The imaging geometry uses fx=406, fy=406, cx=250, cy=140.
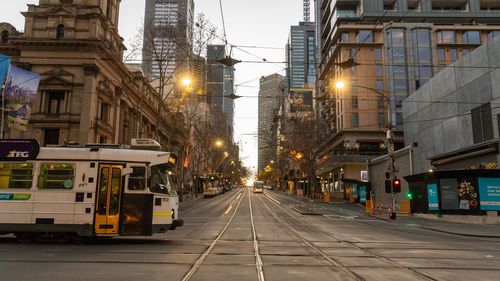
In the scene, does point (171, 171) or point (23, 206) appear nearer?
point (23, 206)

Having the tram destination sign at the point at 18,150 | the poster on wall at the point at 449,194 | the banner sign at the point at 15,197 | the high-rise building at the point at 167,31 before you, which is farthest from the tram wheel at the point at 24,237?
the poster on wall at the point at 449,194

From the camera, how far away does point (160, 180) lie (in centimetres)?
1394

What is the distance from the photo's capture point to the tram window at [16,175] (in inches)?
533

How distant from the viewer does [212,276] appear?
8.36 metres

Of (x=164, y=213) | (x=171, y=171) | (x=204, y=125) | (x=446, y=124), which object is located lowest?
(x=164, y=213)

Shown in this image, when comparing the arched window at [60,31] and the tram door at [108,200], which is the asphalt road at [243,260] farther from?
the arched window at [60,31]

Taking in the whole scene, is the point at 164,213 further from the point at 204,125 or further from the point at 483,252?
the point at 204,125

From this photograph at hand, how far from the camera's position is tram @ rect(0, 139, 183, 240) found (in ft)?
43.4

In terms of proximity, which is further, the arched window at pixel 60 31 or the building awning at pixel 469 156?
the arched window at pixel 60 31

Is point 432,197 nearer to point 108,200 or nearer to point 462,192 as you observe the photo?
point 462,192

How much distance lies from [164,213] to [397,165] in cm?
3515

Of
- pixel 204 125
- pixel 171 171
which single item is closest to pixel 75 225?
pixel 171 171

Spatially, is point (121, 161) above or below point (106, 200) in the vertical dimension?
above

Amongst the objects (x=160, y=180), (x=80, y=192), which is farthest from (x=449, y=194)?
(x=80, y=192)
